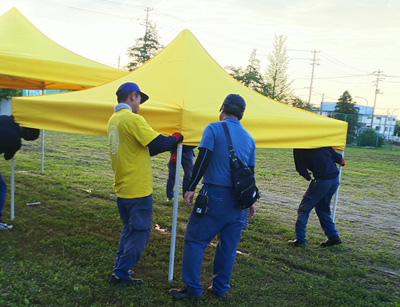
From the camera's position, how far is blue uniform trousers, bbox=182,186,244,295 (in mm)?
3180

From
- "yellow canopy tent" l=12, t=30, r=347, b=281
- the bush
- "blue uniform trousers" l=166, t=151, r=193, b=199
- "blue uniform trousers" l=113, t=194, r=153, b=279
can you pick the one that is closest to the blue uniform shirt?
"yellow canopy tent" l=12, t=30, r=347, b=281

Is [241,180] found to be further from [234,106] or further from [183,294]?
[183,294]

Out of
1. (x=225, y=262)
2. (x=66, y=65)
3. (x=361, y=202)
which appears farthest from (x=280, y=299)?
(x=361, y=202)

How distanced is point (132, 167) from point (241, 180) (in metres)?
1.05

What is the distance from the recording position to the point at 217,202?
3.17 meters

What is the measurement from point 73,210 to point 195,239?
11.1 feet

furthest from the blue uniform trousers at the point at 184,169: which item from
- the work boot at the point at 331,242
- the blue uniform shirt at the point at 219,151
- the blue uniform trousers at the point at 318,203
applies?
the blue uniform shirt at the point at 219,151

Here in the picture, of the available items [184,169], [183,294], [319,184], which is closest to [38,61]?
[184,169]

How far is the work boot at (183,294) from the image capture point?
3.34 meters

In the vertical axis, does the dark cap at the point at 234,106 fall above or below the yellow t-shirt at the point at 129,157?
above

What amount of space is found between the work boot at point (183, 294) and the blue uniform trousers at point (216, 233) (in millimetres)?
42

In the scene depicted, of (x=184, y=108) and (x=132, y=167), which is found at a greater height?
(x=184, y=108)

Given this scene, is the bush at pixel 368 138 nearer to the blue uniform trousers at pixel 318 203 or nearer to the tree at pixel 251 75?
the tree at pixel 251 75

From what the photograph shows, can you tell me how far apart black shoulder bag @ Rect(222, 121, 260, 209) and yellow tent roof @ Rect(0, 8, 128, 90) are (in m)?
4.27
